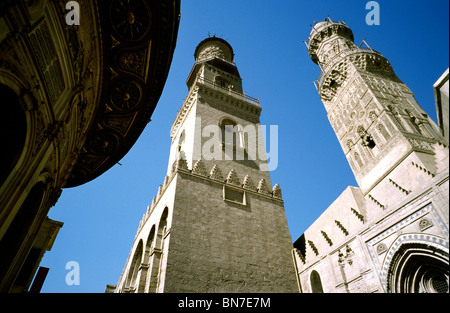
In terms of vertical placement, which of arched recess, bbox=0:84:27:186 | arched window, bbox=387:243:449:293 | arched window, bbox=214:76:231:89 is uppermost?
arched window, bbox=214:76:231:89

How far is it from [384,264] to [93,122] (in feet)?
36.5

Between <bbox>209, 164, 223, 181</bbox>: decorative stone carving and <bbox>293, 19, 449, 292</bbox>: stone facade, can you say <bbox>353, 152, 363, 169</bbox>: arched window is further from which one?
<bbox>209, 164, 223, 181</bbox>: decorative stone carving

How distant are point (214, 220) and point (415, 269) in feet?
25.1

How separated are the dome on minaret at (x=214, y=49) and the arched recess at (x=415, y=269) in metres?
25.0

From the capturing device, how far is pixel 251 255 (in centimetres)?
1139

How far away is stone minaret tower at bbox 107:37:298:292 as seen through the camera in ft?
33.0

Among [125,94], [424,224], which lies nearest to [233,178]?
[125,94]

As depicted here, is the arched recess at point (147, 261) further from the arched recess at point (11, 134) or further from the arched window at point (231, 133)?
the arched window at point (231, 133)

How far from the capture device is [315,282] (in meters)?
10.9

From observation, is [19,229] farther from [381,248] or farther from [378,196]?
[378,196]

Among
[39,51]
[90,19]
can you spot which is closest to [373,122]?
[90,19]

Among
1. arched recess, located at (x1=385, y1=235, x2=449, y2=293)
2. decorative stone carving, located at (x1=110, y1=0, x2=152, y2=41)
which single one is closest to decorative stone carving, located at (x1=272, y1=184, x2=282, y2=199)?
arched recess, located at (x1=385, y1=235, x2=449, y2=293)

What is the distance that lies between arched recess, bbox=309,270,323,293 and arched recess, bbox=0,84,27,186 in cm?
1140
